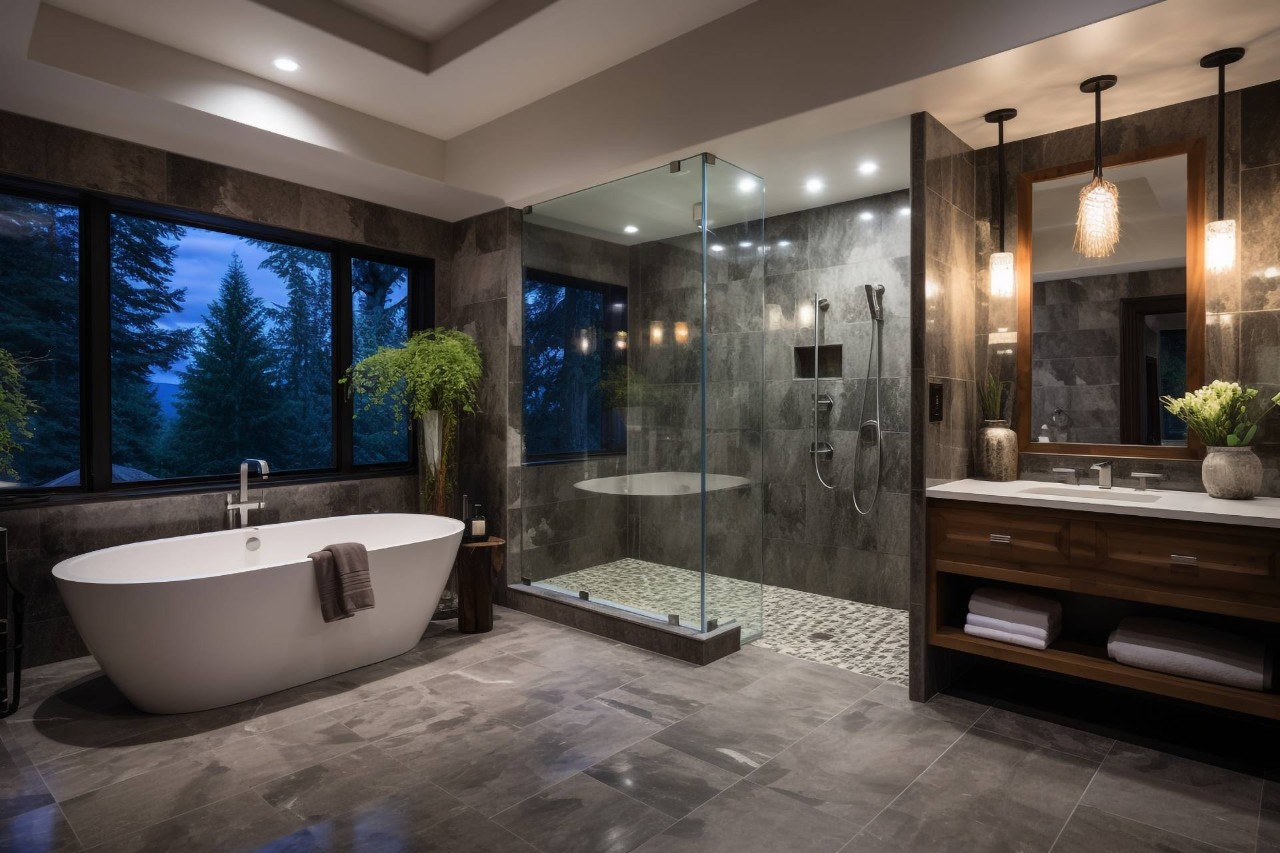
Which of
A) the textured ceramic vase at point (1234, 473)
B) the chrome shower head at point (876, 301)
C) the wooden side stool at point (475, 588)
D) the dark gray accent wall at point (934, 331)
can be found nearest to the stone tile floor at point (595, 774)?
the dark gray accent wall at point (934, 331)

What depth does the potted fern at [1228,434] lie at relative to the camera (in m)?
2.61

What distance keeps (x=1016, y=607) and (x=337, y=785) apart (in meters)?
2.69

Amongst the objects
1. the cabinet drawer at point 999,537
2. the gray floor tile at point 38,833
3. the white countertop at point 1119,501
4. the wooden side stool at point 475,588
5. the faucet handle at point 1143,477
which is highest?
the faucet handle at point 1143,477

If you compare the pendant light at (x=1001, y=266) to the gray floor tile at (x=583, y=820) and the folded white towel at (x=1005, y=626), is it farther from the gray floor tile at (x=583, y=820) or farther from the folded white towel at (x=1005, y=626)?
the gray floor tile at (x=583, y=820)

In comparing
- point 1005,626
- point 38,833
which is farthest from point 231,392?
point 1005,626

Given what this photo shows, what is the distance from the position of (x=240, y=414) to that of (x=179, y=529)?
35.1 inches

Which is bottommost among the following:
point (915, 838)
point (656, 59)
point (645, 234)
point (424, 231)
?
point (915, 838)

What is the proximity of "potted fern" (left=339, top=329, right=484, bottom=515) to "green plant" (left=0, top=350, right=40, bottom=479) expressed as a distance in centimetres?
151

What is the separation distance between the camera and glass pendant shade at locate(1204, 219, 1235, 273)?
2.78m

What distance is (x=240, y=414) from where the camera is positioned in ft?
14.4

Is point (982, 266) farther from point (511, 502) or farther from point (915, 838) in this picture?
point (511, 502)

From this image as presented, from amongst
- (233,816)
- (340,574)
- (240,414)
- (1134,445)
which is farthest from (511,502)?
(1134,445)

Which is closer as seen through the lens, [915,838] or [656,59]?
[915,838]

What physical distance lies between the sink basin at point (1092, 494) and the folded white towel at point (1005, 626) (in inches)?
21.6
